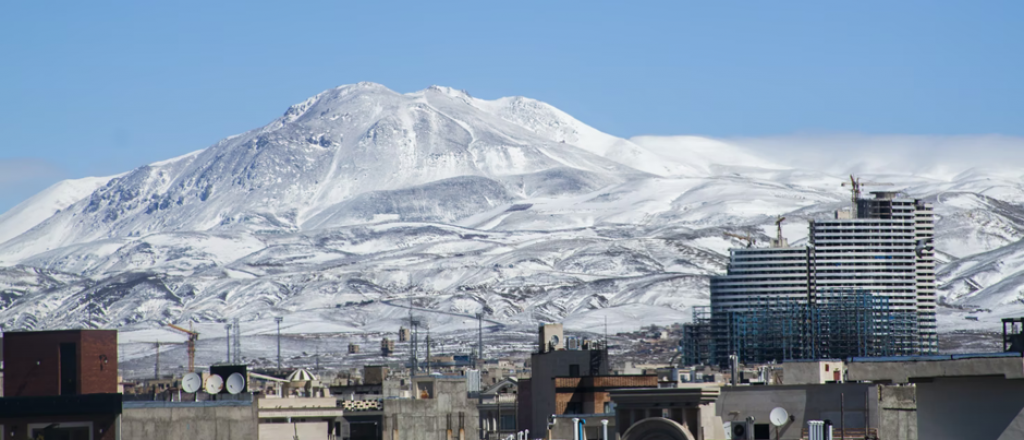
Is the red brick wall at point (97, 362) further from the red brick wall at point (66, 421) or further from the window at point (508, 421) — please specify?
the red brick wall at point (66, 421)

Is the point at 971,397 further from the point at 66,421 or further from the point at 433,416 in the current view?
the point at 433,416

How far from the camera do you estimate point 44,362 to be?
210 feet

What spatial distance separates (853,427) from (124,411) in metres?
20.9

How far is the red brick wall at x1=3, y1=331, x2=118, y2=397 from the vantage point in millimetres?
63188

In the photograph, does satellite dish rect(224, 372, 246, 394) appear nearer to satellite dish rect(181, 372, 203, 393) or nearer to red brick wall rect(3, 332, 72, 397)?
satellite dish rect(181, 372, 203, 393)

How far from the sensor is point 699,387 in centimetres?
4028

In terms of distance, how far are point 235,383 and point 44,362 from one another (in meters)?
12.9

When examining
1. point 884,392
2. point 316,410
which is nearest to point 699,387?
point 884,392

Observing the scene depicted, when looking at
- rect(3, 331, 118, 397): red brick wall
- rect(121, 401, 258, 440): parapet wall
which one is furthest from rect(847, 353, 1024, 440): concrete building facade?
rect(3, 331, 118, 397): red brick wall

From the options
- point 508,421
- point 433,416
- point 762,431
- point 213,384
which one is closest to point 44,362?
point 213,384

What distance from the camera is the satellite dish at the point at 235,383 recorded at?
179 feet

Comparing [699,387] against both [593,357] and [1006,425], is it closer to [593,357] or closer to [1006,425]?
[1006,425]

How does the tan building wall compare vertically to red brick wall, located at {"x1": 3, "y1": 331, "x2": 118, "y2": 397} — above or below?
below

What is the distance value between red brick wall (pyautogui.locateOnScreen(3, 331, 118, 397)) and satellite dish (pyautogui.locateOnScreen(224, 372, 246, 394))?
10331mm
